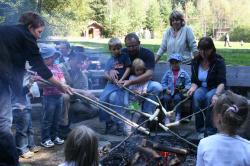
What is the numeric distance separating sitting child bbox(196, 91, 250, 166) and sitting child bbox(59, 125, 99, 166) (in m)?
0.77

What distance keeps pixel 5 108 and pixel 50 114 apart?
1.66m

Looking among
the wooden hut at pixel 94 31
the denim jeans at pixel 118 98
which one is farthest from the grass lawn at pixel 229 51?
the wooden hut at pixel 94 31

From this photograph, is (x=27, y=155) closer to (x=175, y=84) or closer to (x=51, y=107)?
(x=51, y=107)

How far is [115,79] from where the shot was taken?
6.45 m

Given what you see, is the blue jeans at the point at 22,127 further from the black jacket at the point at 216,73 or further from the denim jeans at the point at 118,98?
the black jacket at the point at 216,73

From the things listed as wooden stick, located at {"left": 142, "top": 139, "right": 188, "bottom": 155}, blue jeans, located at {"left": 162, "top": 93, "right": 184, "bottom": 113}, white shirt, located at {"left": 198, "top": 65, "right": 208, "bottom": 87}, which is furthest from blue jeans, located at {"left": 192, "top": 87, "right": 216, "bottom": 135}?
wooden stick, located at {"left": 142, "top": 139, "right": 188, "bottom": 155}

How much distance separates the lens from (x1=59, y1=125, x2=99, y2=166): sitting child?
9.18 feet

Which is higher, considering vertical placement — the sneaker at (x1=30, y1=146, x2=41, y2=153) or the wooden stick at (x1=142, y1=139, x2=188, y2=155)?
the wooden stick at (x1=142, y1=139, x2=188, y2=155)

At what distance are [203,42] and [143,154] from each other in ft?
6.38

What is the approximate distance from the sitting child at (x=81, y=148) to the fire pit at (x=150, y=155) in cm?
180

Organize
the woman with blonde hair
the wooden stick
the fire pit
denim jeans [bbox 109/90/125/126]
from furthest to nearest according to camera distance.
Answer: the woman with blonde hair → denim jeans [bbox 109/90/125/126] → the wooden stick → the fire pit

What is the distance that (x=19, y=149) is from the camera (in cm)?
544

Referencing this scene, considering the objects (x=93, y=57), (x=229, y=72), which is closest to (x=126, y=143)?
(x=229, y=72)

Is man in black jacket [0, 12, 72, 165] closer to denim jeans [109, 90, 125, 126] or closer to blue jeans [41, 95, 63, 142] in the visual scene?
blue jeans [41, 95, 63, 142]
